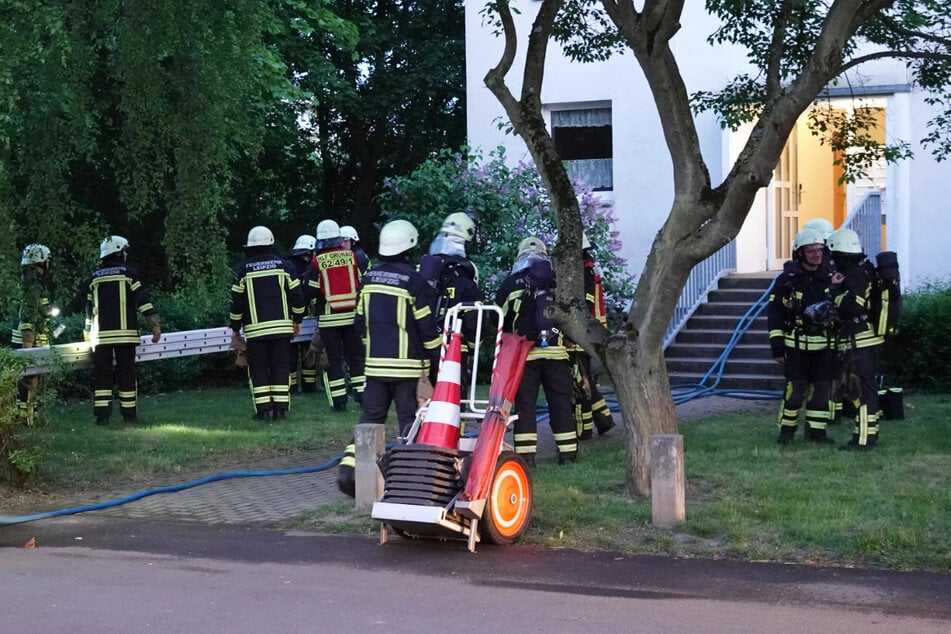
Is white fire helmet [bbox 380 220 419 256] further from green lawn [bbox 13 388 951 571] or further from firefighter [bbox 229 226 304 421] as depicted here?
firefighter [bbox 229 226 304 421]

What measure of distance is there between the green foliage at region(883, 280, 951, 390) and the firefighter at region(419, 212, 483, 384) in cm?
798

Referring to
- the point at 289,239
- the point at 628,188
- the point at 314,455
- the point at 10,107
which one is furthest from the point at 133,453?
the point at 289,239

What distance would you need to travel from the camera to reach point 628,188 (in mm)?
19719

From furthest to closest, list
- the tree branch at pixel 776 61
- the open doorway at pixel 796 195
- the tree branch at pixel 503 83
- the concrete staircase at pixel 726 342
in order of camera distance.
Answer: the open doorway at pixel 796 195
the concrete staircase at pixel 726 342
the tree branch at pixel 503 83
the tree branch at pixel 776 61

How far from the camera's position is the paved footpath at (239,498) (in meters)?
8.95

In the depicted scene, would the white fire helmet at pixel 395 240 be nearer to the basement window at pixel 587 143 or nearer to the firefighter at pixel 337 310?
the firefighter at pixel 337 310

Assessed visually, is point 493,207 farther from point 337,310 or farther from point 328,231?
point 337,310

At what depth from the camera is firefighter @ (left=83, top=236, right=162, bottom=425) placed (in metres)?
13.2

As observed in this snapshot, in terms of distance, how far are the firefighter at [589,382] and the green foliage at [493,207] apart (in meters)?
5.17

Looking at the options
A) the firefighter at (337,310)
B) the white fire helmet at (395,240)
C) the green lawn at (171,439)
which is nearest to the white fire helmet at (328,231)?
the firefighter at (337,310)

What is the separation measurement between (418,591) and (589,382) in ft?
18.8

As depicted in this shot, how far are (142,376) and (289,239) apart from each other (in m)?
9.12

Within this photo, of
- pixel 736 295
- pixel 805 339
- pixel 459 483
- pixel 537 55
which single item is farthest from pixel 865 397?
pixel 736 295

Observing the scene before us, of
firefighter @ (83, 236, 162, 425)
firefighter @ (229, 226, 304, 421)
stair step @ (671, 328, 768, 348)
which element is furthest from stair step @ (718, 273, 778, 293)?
firefighter @ (83, 236, 162, 425)
